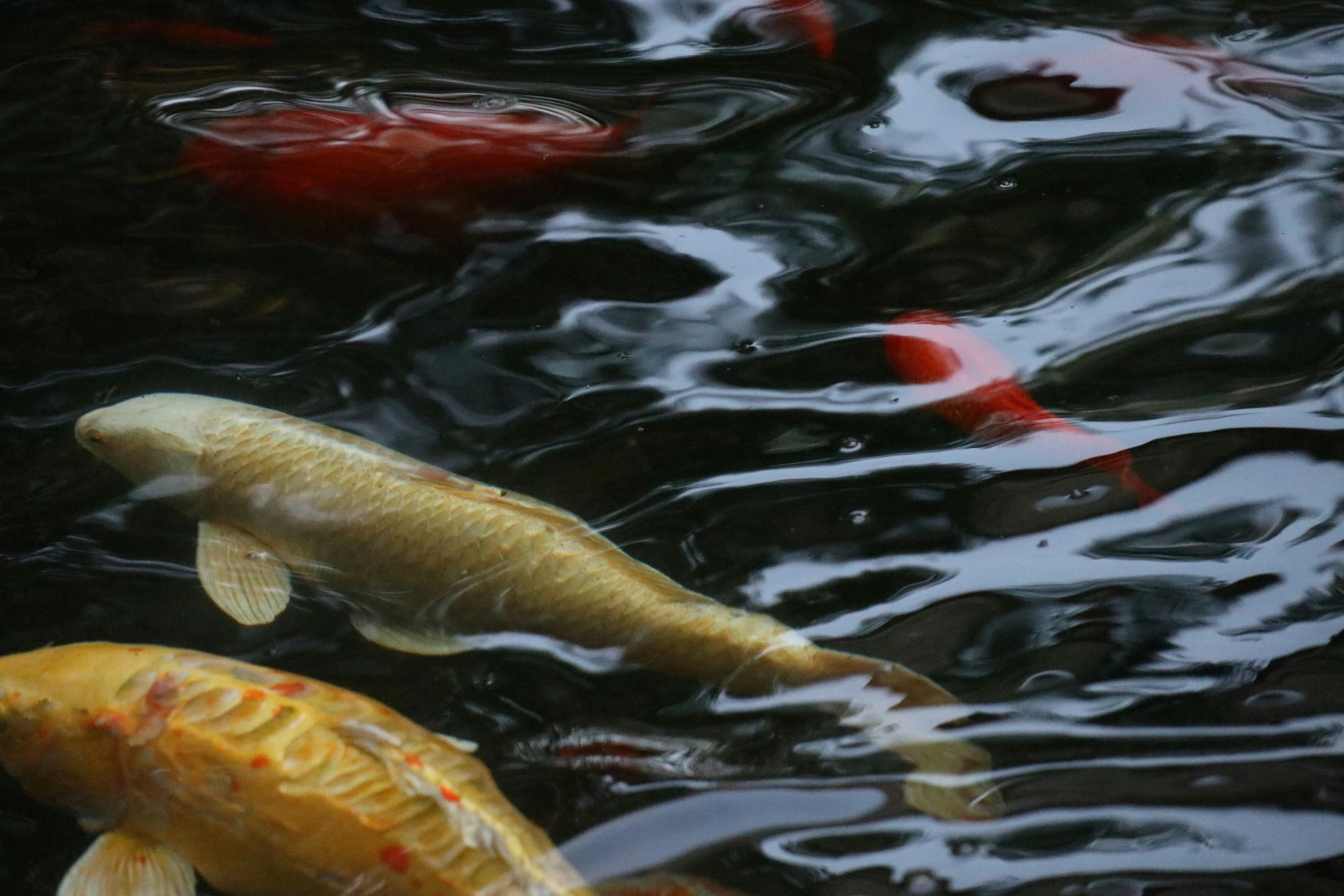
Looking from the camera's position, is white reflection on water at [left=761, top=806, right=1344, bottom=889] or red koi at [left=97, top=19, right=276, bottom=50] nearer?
white reflection on water at [left=761, top=806, right=1344, bottom=889]

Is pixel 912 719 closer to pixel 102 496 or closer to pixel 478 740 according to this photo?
pixel 478 740

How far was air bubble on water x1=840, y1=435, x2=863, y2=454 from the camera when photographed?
228 centimetres

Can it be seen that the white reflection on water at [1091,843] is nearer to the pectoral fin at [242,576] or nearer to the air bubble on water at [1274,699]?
the air bubble on water at [1274,699]

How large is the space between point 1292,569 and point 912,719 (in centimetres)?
77

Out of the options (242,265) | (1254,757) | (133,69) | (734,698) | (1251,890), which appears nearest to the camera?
(1251,890)

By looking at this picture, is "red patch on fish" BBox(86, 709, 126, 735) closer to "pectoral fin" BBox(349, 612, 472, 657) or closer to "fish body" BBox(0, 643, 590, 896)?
"fish body" BBox(0, 643, 590, 896)

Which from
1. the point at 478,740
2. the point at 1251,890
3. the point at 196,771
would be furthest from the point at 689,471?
the point at 1251,890

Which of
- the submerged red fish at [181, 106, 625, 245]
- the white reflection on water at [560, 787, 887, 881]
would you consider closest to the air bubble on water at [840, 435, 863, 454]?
the white reflection on water at [560, 787, 887, 881]

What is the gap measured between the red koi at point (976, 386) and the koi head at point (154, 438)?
1.42 m

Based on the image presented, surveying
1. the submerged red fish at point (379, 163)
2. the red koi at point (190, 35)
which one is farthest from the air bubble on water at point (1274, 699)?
the red koi at point (190, 35)

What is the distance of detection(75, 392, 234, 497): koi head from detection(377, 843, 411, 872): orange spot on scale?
3.32ft

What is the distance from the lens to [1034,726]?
183 cm

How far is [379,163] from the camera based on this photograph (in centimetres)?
285

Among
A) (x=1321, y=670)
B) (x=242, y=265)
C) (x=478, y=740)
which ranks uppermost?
(x=242, y=265)
